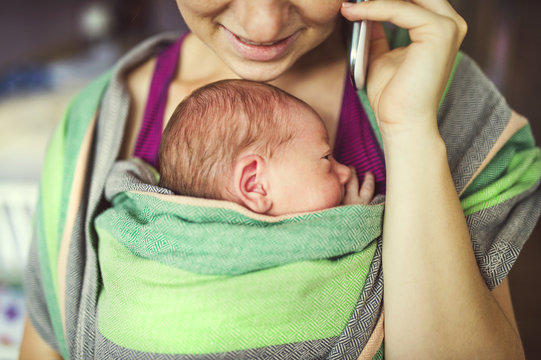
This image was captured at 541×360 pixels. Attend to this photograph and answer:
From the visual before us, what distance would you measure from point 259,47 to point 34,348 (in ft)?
2.72

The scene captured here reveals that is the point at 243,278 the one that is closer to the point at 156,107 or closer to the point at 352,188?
the point at 352,188

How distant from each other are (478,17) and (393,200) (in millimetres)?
2008

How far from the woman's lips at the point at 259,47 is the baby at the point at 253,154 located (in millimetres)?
61

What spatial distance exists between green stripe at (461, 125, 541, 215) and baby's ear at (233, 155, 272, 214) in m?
0.34

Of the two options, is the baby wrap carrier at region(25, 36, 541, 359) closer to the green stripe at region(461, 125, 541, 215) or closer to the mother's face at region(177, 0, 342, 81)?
the green stripe at region(461, 125, 541, 215)

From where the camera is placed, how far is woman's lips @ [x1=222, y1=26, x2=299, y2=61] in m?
0.75

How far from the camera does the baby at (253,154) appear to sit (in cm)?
77

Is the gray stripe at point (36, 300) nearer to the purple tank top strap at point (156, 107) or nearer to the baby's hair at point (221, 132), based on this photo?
the purple tank top strap at point (156, 107)

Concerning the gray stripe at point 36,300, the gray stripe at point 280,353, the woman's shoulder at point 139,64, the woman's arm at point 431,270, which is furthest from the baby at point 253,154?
the gray stripe at point 36,300

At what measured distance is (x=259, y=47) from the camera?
75cm

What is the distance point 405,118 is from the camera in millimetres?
688

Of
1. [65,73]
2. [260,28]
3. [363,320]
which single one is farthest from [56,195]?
[65,73]

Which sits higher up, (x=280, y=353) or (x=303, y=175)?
(x=303, y=175)

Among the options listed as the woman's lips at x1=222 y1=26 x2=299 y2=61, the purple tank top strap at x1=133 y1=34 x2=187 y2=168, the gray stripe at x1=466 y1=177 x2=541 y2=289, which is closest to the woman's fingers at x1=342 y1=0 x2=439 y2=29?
the woman's lips at x1=222 y1=26 x2=299 y2=61
